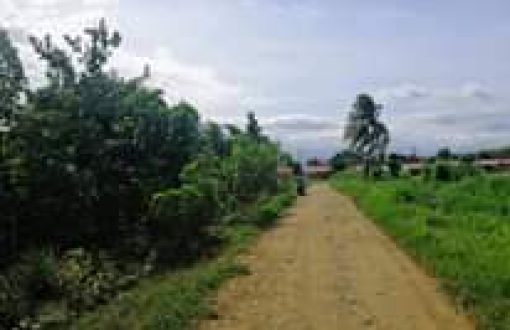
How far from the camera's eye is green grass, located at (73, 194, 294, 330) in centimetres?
1360

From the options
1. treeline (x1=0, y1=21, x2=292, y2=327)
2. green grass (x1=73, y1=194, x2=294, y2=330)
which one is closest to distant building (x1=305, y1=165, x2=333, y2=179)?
treeline (x1=0, y1=21, x2=292, y2=327)

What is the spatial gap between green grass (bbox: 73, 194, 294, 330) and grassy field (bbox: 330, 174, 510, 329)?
12.9 feet

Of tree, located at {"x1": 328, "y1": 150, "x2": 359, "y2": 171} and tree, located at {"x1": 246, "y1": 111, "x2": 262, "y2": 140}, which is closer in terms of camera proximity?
tree, located at {"x1": 246, "y1": 111, "x2": 262, "y2": 140}

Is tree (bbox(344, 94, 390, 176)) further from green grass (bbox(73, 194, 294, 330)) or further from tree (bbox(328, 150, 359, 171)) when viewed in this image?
green grass (bbox(73, 194, 294, 330))

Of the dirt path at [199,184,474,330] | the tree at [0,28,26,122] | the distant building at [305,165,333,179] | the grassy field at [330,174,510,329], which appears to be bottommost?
the dirt path at [199,184,474,330]

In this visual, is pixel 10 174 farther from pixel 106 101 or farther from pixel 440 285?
pixel 440 285

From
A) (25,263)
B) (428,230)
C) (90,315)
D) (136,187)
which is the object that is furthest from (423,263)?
(136,187)

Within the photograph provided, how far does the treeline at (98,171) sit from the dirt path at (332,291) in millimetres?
2508

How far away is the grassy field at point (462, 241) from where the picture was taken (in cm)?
1441

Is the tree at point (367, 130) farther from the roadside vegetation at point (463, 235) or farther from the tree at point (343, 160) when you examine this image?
the roadside vegetation at point (463, 235)

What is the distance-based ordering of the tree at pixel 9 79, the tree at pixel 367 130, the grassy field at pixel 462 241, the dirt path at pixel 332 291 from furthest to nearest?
1. the tree at pixel 367 130
2. the tree at pixel 9 79
3. the grassy field at pixel 462 241
4. the dirt path at pixel 332 291

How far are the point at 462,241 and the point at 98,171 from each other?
1127 cm

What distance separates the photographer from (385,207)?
34.3m

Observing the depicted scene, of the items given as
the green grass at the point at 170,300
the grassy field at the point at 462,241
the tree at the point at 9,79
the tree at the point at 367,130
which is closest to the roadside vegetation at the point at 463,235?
the grassy field at the point at 462,241
